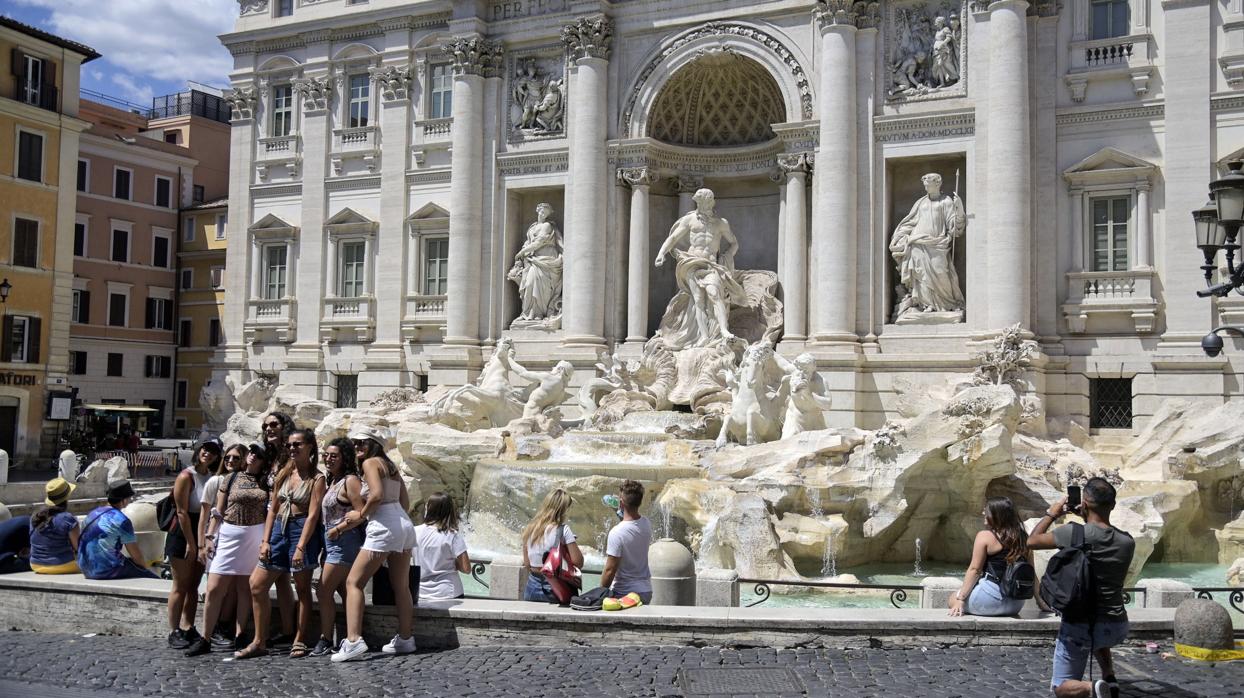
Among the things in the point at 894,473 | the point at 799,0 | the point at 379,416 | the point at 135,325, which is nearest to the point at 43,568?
the point at 894,473

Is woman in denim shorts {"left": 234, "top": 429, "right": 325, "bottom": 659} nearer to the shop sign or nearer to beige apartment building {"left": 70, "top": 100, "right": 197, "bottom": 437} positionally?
the shop sign

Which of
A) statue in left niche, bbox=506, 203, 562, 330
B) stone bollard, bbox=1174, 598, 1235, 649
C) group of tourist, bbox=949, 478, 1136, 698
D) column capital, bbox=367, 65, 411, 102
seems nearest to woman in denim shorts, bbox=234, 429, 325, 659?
group of tourist, bbox=949, 478, 1136, 698

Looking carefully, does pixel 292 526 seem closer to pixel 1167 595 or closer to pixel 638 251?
pixel 1167 595

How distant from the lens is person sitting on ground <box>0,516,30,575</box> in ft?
43.2

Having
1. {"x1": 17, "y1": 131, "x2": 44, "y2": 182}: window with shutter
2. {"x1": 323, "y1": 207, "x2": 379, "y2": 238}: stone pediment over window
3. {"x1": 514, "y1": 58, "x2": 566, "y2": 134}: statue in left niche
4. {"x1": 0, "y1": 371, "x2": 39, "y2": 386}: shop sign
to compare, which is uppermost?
{"x1": 514, "y1": 58, "x2": 566, "y2": 134}: statue in left niche

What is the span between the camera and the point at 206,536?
1077 cm

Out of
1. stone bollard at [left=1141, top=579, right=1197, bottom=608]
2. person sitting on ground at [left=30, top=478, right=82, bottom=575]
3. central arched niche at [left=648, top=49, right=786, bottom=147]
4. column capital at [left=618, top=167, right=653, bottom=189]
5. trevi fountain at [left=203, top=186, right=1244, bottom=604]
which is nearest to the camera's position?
stone bollard at [left=1141, top=579, right=1197, bottom=608]

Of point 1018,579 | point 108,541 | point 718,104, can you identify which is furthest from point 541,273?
point 1018,579

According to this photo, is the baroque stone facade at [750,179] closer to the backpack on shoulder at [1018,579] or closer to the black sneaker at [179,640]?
the backpack on shoulder at [1018,579]

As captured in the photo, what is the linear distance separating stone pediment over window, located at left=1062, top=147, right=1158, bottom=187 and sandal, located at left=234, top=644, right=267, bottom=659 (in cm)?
2104

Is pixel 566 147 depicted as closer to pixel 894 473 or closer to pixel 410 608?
pixel 894 473

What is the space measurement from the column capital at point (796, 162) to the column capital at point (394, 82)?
11764 mm

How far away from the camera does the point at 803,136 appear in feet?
91.8

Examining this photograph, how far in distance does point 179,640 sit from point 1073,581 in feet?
25.7
